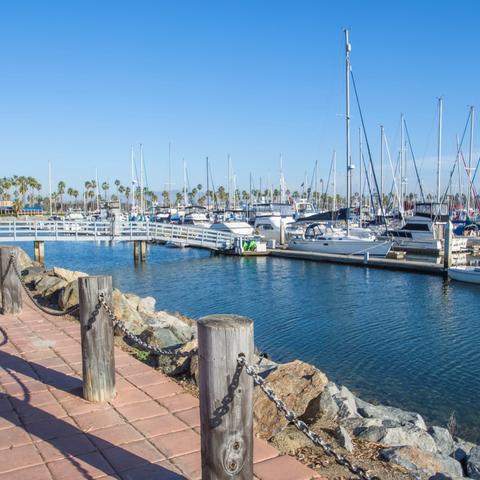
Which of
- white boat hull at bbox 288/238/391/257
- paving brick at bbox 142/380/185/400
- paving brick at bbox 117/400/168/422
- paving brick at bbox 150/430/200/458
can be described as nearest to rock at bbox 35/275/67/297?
paving brick at bbox 142/380/185/400

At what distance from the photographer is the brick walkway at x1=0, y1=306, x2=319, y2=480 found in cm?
372

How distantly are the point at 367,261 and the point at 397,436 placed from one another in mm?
26894

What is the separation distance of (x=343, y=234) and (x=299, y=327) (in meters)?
21.6

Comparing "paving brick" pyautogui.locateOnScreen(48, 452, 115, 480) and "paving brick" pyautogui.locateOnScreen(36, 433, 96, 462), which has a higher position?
"paving brick" pyautogui.locateOnScreen(36, 433, 96, 462)

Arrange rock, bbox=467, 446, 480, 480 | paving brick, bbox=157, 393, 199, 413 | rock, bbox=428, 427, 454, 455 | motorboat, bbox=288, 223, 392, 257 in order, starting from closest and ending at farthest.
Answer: paving brick, bbox=157, 393, 199, 413 < rock, bbox=467, 446, 480, 480 < rock, bbox=428, 427, 454, 455 < motorboat, bbox=288, 223, 392, 257

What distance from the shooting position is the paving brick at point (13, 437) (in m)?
4.10

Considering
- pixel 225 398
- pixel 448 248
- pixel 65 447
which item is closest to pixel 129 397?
pixel 65 447

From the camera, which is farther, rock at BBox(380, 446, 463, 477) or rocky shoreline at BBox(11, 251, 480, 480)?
rock at BBox(380, 446, 463, 477)

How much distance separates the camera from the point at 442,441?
23.9ft

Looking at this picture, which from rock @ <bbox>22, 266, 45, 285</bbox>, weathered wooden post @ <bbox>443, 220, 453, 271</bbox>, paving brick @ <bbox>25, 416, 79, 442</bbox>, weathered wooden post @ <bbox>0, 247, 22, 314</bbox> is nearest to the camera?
paving brick @ <bbox>25, 416, 79, 442</bbox>

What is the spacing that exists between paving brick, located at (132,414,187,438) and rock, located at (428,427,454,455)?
3.87 m

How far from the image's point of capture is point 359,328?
17.0m

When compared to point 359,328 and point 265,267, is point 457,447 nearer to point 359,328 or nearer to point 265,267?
point 359,328

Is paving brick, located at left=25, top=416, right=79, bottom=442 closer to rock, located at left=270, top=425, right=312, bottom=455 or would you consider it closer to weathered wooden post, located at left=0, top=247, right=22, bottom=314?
rock, located at left=270, top=425, right=312, bottom=455
